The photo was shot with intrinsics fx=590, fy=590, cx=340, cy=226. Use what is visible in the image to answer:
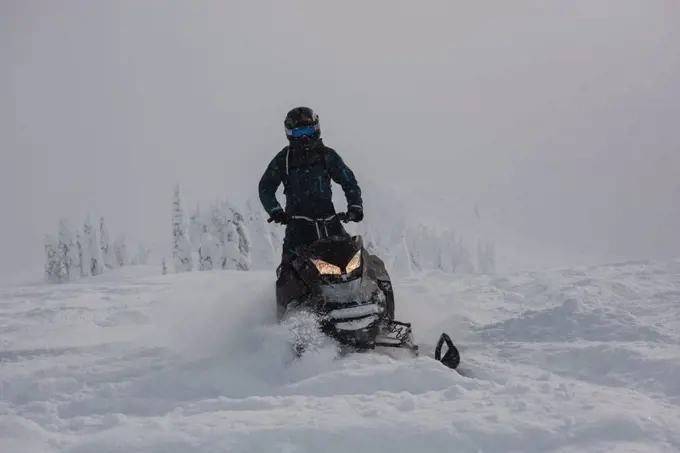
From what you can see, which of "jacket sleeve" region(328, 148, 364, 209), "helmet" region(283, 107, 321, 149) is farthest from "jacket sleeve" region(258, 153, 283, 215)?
"jacket sleeve" region(328, 148, 364, 209)

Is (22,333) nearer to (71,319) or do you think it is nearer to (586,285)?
(71,319)

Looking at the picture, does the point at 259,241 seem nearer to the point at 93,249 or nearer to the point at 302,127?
the point at 93,249

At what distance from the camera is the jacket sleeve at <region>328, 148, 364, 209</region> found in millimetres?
7352

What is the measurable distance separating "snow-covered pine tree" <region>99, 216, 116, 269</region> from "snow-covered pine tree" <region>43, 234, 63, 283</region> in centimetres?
492

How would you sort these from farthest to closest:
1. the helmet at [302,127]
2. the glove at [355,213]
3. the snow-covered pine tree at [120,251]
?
the snow-covered pine tree at [120,251] → the helmet at [302,127] → the glove at [355,213]

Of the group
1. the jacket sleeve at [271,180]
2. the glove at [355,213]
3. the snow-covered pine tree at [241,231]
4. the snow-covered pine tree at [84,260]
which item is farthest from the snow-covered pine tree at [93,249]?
the glove at [355,213]

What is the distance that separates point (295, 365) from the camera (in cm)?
556

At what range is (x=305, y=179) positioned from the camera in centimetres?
721

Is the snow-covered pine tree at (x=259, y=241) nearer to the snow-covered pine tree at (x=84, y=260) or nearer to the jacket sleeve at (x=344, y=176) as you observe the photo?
the snow-covered pine tree at (x=84, y=260)

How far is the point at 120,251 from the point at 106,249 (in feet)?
5.51

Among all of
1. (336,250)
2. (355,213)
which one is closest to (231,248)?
(355,213)

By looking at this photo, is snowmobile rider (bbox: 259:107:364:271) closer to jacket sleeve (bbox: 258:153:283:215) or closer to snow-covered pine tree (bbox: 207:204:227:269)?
jacket sleeve (bbox: 258:153:283:215)

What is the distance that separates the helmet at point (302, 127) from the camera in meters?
7.08

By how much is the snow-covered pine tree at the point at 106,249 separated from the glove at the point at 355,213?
50.2 metres
